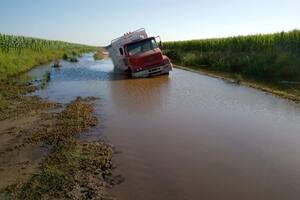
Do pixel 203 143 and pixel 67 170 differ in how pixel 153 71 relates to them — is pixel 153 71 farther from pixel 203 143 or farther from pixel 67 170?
pixel 67 170

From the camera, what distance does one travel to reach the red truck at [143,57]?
21.5m

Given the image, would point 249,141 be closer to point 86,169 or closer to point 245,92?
point 86,169

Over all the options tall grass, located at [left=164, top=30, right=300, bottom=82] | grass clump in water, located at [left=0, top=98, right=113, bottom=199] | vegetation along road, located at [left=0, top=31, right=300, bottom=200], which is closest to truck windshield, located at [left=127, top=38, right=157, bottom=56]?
tall grass, located at [left=164, top=30, right=300, bottom=82]

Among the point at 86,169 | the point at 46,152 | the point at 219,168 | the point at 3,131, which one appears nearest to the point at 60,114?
the point at 3,131

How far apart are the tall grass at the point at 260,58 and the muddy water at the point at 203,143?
19.8 feet

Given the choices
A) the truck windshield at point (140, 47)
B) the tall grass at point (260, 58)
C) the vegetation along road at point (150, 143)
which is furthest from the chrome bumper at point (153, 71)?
the vegetation along road at point (150, 143)

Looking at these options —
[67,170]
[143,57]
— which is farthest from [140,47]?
[67,170]

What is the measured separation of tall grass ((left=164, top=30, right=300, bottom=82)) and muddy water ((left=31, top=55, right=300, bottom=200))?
238 inches

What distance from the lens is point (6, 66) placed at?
24.4 meters

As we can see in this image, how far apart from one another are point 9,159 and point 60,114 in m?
3.89

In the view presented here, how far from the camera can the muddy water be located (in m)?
5.85

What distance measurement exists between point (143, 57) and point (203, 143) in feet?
44.9

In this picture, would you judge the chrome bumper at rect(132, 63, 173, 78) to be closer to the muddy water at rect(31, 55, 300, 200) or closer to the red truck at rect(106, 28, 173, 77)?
the red truck at rect(106, 28, 173, 77)

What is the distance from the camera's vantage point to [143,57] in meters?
21.4
